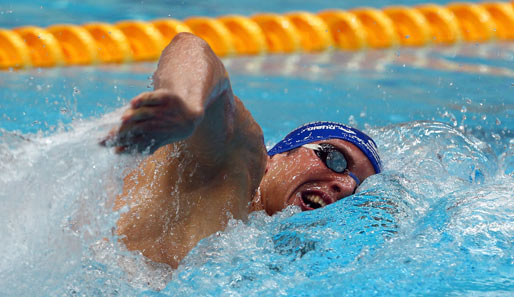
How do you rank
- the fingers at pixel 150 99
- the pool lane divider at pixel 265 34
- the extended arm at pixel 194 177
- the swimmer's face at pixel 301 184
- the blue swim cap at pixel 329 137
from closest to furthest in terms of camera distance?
the fingers at pixel 150 99
the extended arm at pixel 194 177
the swimmer's face at pixel 301 184
the blue swim cap at pixel 329 137
the pool lane divider at pixel 265 34

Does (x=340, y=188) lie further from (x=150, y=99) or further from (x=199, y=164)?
(x=150, y=99)

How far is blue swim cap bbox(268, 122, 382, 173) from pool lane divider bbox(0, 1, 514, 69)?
2704mm

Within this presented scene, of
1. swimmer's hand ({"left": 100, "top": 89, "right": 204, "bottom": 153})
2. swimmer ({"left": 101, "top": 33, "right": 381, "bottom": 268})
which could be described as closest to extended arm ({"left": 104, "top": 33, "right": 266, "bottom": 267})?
swimmer ({"left": 101, "top": 33, "right": 381, "bottom": 268})

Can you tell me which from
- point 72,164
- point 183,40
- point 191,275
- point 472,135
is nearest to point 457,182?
point 472,135

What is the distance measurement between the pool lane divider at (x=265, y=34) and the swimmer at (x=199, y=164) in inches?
115

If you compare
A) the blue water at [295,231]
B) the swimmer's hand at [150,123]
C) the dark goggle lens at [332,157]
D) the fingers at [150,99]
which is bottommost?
the blue water at [295,231]

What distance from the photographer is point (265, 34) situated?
5.46 metres

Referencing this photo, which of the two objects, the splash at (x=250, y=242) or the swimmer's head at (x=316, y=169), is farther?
the swimmer's head at (x=316, y=169)

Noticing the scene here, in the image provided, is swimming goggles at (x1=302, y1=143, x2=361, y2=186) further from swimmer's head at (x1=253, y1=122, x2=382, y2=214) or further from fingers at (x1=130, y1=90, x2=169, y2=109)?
fingers at (x1=130, y1=90, x2=169, y2=109)

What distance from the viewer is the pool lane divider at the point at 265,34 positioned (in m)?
4.86

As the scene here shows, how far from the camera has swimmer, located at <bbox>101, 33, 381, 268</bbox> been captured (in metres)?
1.34

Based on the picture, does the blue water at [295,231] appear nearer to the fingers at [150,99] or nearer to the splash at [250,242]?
the splash at [250,242]

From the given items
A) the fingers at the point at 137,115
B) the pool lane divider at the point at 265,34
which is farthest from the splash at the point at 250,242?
the pool lane divider at the point at 265,34

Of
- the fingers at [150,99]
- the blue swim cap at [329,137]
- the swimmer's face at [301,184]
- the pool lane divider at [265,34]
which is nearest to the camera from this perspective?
the fingers at [150,99]
